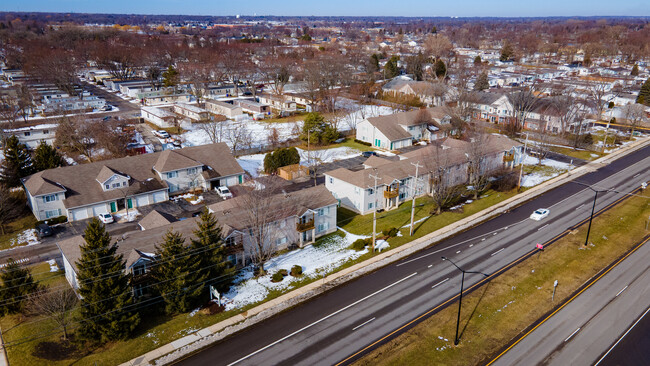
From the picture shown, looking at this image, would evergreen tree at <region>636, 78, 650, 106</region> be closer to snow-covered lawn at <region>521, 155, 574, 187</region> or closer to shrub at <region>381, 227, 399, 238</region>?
snow-covered lawn at <region>521, 155, 574, 187</region>

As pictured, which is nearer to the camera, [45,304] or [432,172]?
[45,304]

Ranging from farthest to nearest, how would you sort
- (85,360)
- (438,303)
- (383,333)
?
(438,303)
(383,333)
(85,360)

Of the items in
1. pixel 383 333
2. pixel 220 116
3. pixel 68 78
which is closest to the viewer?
pixel 383 333

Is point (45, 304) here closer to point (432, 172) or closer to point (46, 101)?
point (432, 172)

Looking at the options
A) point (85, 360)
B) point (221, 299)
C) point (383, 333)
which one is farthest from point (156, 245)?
point (383, 333)

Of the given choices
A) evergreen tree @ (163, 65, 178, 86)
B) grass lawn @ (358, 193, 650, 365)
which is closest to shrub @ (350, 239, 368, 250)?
grass lawn @ (358, 193, 650, 365)

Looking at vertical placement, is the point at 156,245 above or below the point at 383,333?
above
